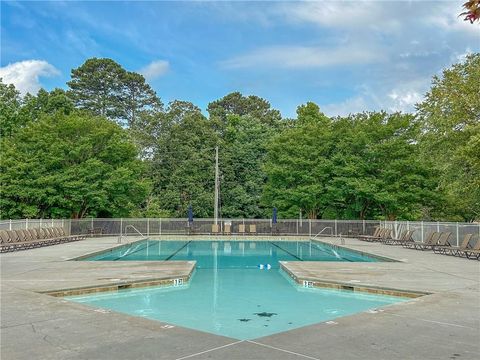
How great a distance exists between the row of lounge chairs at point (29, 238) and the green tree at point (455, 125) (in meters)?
20.2

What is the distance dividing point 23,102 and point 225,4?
37192 millimetres

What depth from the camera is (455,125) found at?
81.8 feet

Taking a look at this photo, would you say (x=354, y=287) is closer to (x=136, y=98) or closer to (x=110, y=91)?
(x=110, y=91)

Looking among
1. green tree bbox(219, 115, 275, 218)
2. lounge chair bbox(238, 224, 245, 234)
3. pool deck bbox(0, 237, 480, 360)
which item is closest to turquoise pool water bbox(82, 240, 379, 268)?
lounge chair bbox(238, 224, 245, 234)

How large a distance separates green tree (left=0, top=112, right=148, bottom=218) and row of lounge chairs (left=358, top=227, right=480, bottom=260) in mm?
17345

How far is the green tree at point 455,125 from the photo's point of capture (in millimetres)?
23078

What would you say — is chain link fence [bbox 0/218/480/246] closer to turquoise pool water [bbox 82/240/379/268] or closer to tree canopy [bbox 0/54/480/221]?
tree canopy [bbox 0/54/480/221]

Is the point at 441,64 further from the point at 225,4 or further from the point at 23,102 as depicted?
the point at 23,102

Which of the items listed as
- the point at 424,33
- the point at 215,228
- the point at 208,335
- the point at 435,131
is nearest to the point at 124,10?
the point at 424,33

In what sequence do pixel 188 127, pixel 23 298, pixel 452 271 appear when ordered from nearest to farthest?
pixel 23 298 < pixel 452 271 < pixel 188 127

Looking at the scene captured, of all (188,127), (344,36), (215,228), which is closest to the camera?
(344,36)

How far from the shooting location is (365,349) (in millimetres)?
5043

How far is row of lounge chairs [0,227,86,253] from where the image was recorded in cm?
1817

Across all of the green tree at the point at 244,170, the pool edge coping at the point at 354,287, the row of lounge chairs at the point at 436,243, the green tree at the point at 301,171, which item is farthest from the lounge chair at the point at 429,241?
the green tree at the point at 244,170
